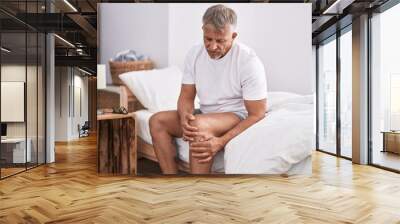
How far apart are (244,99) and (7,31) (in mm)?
3679

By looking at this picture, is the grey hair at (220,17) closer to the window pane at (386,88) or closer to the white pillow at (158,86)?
the white pillow at (158,86)

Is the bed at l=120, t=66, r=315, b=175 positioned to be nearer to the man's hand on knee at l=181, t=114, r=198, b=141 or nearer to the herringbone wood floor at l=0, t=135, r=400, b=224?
the man's hand on knee at l=181, t=114, r=198, b=141

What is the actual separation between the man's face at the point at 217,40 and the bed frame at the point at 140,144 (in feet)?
4.26

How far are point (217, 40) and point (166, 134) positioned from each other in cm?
154

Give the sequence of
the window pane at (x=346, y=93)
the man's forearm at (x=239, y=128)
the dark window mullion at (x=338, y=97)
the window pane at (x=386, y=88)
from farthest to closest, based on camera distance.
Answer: the dark window mullion at (x=338, y=97)
the window pane at (x=346, y=93)
the window pane at (x=386, y=88)
the man's forearm at (x=239, y=128)

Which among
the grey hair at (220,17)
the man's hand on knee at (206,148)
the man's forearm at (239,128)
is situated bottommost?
the man's hand on knee at (206,148)

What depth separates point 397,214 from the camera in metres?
3.95

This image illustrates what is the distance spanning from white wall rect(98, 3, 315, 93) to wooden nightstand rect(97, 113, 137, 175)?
0.66 metres

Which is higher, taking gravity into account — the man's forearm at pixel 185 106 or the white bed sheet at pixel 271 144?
the man's forearm at pixel 185 106

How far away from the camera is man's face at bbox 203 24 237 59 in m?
5.88

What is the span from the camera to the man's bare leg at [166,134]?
5934 millimetres

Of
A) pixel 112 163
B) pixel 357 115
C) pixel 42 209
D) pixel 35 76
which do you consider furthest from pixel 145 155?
pixel 357 115

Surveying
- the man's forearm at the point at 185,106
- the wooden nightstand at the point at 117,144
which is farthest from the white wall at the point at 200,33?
the wooden nightstand at the point at 117,144

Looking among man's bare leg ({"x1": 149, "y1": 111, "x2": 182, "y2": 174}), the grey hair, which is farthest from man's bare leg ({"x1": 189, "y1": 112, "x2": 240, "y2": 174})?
the grey hair
